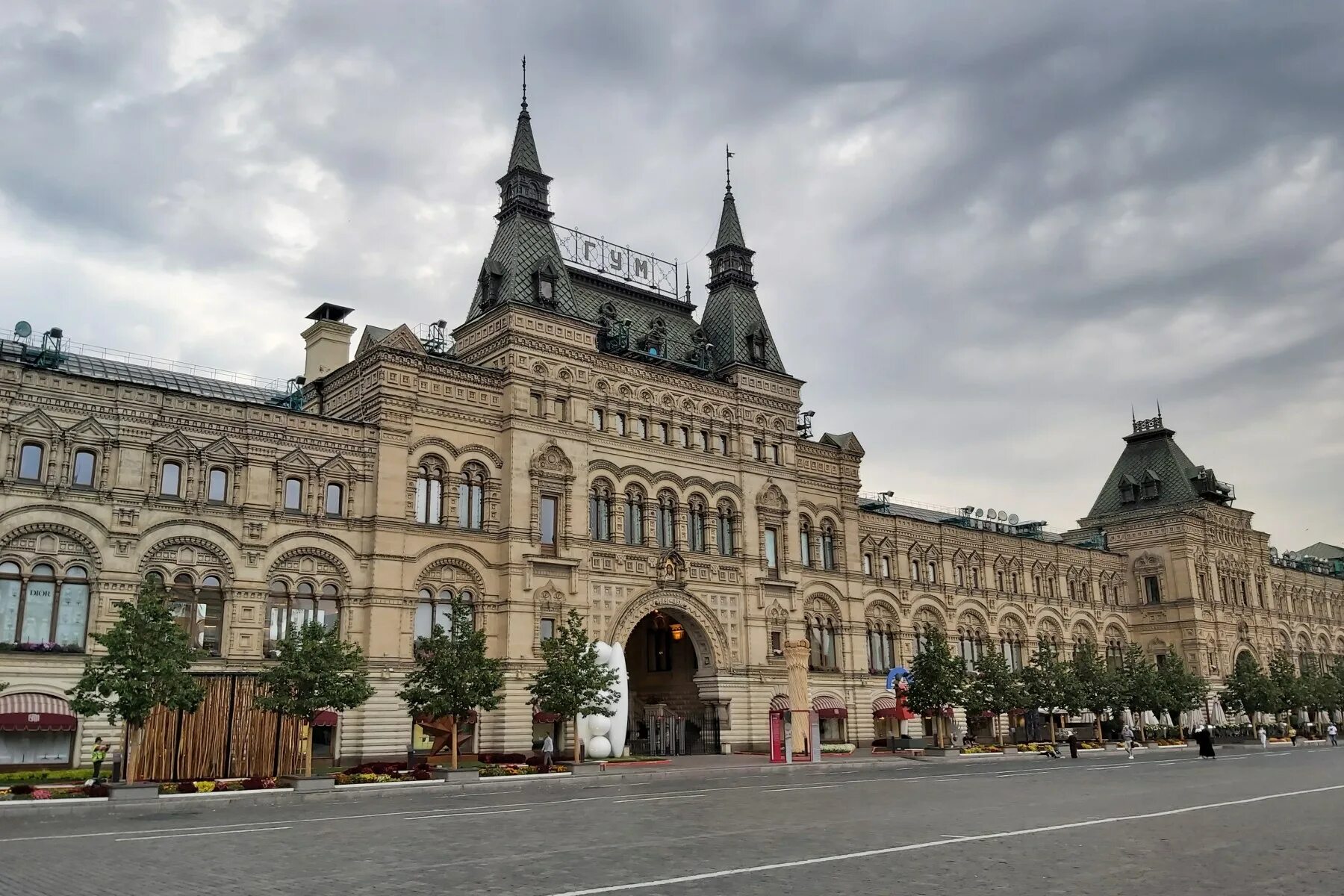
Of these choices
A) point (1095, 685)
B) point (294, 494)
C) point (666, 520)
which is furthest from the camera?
point (1095, 685)

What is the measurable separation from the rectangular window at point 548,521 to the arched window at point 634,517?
177 inches

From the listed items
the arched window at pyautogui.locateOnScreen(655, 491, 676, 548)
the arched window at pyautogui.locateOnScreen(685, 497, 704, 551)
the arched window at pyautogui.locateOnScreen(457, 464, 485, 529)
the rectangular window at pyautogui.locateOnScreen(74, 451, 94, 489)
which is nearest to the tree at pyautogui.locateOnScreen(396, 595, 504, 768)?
the arched window at pyautogui.locateOnScreen(457, 464, 485, 529)

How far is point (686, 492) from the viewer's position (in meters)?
58.4

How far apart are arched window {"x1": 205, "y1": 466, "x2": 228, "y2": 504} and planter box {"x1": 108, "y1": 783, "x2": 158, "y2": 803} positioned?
1461 centimetres

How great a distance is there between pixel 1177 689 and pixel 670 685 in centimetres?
3671

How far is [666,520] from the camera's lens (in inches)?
2269

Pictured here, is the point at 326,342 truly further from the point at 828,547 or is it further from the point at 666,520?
the point at 828,547

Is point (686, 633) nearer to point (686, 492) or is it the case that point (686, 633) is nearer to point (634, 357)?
point (686, 492)

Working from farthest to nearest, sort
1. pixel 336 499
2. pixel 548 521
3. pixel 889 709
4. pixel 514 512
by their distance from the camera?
pixel 889 709 < pixel 548 521 < pixel 514 512 < pixel 336 499

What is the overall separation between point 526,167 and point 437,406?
15002mm

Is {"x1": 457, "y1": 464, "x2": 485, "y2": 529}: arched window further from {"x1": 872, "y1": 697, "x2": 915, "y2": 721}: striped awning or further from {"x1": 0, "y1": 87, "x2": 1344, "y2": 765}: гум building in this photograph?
{"x1": 872, "y1": 697, "x2": 915, "y2": 721}: striped awning

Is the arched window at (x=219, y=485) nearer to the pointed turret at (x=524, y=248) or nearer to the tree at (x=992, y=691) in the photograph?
the pointed turret at (x=524, y=248)

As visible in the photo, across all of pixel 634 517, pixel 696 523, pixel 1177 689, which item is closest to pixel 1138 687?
pixel 1177 689

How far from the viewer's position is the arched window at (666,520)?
5718cm
